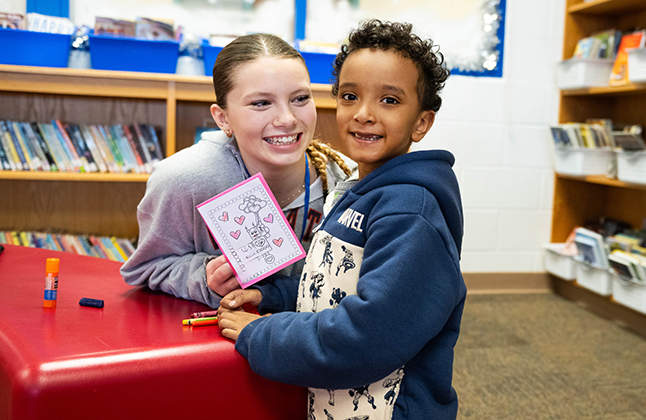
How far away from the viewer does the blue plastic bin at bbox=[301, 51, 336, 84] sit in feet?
7.55

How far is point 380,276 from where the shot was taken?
2.30 ft

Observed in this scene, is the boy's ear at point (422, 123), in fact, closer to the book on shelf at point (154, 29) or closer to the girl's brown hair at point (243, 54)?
the girl's brown hair at point (243, 54)

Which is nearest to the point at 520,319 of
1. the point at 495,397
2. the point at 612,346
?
the point at 612,346

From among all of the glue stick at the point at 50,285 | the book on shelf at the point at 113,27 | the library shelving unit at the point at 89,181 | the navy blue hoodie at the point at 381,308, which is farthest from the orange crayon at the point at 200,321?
the book on shelf at the point at 113,27

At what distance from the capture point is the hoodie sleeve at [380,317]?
2.28ft

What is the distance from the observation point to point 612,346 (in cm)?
235

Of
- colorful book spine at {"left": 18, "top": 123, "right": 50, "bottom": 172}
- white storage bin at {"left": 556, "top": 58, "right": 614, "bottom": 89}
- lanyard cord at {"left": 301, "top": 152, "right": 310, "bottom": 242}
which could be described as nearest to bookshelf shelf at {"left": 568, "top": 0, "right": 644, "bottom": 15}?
white storage bin at {"left": 556, "top": 58, "right": 614, "bottom": 89}

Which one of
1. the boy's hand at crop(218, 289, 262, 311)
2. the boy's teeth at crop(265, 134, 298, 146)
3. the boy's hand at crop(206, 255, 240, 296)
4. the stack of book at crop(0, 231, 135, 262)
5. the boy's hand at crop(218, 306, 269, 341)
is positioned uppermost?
the boy's teeth at crop(265, 134, 298, 146)

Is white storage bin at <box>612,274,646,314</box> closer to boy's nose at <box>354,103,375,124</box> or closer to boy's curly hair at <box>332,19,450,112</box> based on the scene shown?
boy's curly hair at <box>332,19,450,112</box>

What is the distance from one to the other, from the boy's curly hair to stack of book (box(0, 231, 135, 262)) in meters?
1.96

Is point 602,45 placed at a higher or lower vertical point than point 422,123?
higher

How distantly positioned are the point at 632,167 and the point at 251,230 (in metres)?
2.30

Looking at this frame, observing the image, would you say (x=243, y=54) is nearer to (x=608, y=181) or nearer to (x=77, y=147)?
(x=77, y=147)

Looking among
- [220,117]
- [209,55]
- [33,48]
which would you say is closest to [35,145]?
[33,48]
